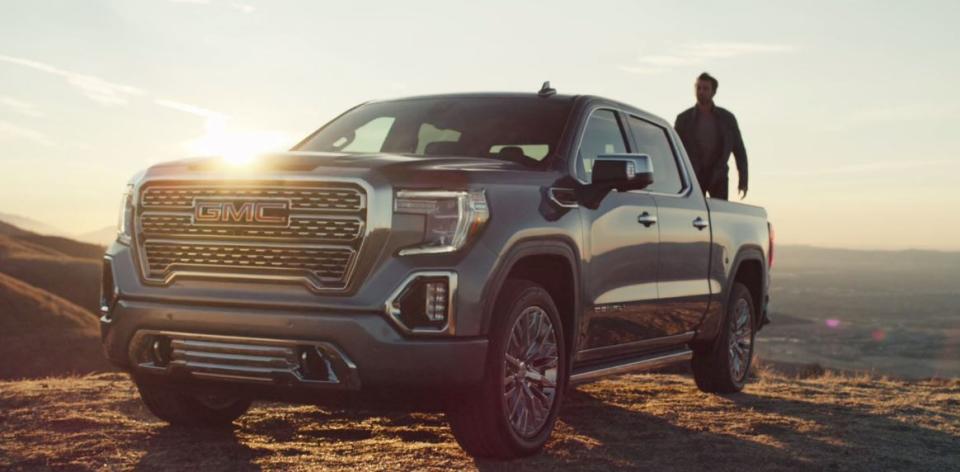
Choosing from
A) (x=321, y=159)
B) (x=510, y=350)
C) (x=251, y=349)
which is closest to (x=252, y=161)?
(x=321, y=159)

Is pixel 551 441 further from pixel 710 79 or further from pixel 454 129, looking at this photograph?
pixel 710 79

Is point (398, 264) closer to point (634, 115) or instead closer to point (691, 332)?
point (634, 115)

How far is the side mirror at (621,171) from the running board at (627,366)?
109 centimetres

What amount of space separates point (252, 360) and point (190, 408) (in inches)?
61.4

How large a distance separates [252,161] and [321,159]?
399mm

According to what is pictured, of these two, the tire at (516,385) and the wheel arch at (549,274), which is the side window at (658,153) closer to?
the wheel arch at (549,274)

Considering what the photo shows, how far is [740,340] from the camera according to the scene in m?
9.73

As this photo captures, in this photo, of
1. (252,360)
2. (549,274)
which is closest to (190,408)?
(252,360)

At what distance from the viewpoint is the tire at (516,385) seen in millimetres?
5562

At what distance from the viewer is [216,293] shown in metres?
5.51

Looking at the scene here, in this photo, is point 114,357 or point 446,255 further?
point 114,357

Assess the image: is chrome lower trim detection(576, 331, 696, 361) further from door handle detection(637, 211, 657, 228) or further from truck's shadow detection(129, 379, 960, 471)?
door handle detection(637, 211, 657, 228)

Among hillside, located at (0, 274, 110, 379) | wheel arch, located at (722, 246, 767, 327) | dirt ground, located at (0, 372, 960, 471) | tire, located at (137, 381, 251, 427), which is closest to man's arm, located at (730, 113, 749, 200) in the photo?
wheel arch, located at (722, 246, 767, 327)

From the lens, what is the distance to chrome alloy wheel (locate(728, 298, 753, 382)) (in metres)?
9.50
